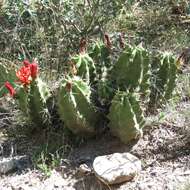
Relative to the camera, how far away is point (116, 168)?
366 cm

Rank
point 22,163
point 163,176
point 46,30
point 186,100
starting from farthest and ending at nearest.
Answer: point 46,30 < point 186,100 < point 22,163 < point 163,176

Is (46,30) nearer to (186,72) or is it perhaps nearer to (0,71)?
(0,71)

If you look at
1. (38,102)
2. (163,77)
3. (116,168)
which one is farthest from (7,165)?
(163,77)

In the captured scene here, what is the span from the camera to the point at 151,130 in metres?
4.09

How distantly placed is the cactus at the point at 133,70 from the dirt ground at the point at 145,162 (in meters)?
0.28

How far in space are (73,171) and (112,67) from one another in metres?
0.79

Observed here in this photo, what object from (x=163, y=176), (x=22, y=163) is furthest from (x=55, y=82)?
(x=163, y=176)

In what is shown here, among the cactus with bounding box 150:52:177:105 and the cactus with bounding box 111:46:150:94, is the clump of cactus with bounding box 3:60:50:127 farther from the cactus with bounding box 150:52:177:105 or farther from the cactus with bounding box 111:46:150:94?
the cactus with bounding box 150:52:177:105

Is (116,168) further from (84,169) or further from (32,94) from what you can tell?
(32,94)

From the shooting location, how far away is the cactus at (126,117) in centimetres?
370

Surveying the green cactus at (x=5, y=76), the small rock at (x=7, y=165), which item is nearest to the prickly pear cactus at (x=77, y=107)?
the small rock at (x=7, y=165)

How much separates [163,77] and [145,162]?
66 cm

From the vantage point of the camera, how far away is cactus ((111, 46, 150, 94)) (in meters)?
3.95

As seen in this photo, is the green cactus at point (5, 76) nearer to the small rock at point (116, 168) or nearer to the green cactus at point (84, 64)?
the green cactus at point (84, 64)
